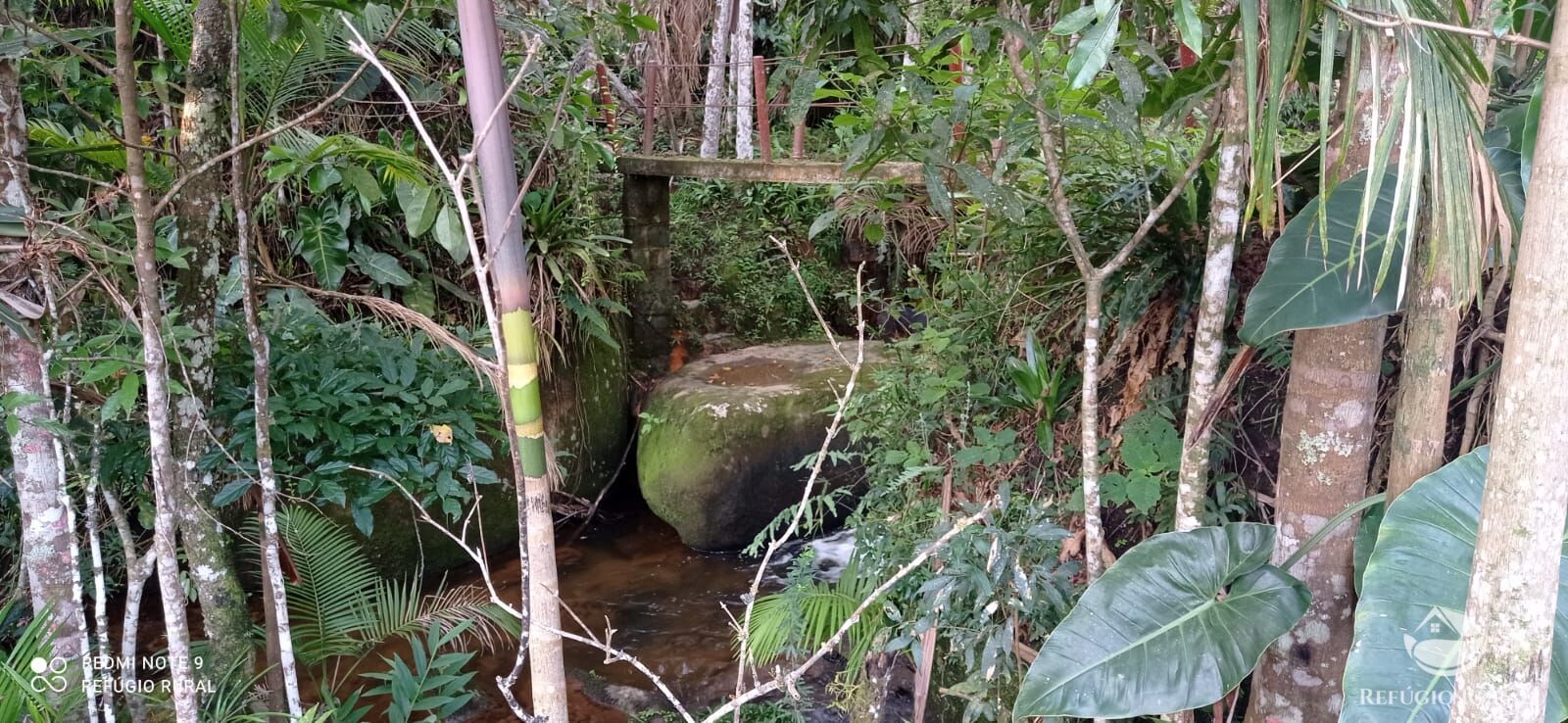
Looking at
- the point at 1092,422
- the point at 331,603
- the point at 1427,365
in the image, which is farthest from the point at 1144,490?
the point at 331,603

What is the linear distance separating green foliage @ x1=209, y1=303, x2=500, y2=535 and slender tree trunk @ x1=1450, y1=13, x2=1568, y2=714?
210cm

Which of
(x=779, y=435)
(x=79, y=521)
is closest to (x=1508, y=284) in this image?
(x=779, y=435)

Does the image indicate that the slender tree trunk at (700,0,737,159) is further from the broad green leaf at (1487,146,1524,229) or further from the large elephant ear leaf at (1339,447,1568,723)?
the large elephant ear leaf at (1339,447,1568,723)

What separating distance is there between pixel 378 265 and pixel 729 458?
1.85 metres

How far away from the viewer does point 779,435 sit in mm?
4742

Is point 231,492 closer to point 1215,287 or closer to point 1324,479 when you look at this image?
point 1215,287

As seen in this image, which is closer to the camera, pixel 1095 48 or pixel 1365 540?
pixel 1095 48

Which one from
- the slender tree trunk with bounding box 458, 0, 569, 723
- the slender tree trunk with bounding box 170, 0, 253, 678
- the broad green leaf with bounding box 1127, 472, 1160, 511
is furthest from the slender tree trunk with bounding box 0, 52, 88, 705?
the broad green leaf with bounding box 1127, 472, 1160, 511

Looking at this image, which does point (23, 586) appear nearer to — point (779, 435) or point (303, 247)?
point (303, 247)

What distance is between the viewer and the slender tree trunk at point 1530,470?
3.32 ft

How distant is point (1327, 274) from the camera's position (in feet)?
5.41

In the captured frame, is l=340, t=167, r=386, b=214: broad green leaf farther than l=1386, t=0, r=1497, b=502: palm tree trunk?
Yes

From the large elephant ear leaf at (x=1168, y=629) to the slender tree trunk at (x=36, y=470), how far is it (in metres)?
1.97

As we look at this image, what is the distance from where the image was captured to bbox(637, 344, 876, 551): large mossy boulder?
184 inches
